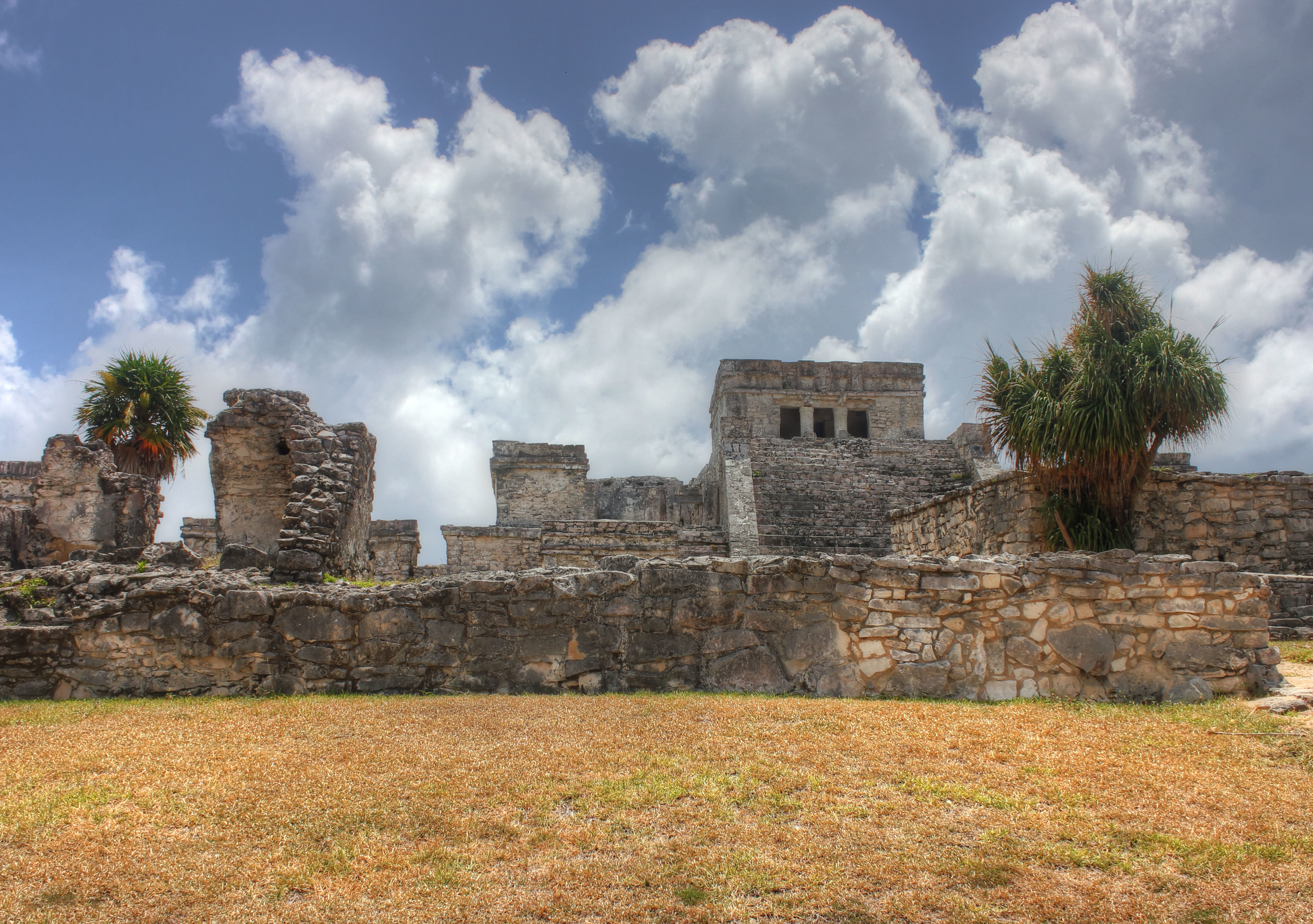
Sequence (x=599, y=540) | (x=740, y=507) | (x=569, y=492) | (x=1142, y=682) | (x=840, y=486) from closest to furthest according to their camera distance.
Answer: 1. (x=1142, y=682)
2. (x=599, y=540)
3. (x=740, y=507)
4. (x=840, y=486)
5. (x=569, y=492)

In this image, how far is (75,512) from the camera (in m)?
11.5

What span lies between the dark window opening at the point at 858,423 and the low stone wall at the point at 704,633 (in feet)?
65.7

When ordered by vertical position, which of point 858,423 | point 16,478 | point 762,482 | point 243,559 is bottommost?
point 243,559

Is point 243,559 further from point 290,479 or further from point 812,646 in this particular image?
point 812,646

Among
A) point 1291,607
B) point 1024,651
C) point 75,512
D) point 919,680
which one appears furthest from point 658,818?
point 75,512

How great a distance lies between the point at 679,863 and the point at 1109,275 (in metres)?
9.86

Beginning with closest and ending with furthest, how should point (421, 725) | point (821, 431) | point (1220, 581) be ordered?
point (421, 725) < point (1220, 581) < point (821, 431)

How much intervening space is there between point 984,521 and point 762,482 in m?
7.54

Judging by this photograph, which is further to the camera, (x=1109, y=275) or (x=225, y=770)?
(x=1109, y=275)

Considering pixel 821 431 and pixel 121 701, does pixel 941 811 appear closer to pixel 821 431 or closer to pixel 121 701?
pixel 121 701

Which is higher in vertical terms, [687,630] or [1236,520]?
[1236,520]

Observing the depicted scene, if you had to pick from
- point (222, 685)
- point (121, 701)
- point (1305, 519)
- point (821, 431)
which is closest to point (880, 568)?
point (222, 685)

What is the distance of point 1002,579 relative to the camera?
5.37 meters

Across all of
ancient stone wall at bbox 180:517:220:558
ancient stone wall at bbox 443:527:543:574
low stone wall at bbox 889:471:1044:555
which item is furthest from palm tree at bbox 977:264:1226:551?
ancient stone wall at bbox 180:517:220:558
